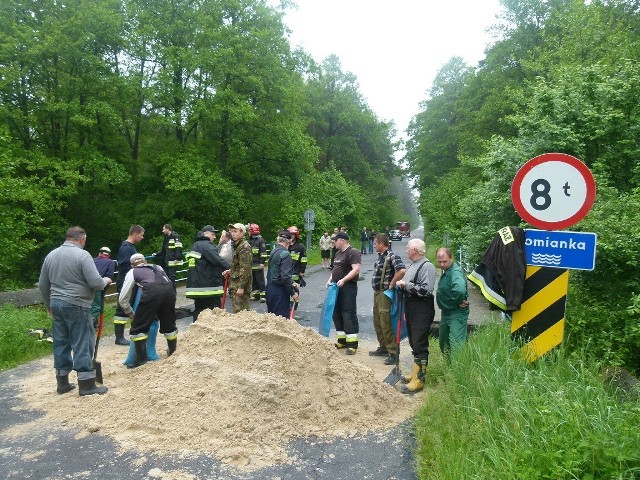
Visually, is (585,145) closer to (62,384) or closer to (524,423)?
(524,423)

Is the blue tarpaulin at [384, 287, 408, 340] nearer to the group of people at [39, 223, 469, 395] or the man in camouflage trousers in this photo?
the group of people at [39, 223, 469, 395]

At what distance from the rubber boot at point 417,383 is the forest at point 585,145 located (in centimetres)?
165

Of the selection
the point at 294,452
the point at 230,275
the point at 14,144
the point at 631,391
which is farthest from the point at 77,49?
the point at 631,391

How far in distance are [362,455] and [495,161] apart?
334 inches

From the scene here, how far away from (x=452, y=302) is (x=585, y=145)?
634cm

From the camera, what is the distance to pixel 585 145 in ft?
34.5

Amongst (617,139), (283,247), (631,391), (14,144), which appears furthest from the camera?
(14,144)

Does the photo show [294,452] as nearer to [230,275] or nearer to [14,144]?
[230,275]

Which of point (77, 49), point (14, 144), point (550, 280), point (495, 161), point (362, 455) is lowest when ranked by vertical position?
point (362, 455)

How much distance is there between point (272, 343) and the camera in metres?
5.72

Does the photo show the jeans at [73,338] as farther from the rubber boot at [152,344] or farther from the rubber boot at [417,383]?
the rubber boot at [417,383]

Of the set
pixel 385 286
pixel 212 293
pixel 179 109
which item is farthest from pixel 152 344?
pixel 179 109

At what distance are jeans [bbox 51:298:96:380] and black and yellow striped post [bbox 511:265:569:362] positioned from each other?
4.59 m

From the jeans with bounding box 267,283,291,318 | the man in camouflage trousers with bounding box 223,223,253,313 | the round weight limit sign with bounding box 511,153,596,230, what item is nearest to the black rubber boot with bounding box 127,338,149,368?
→ the jeans with bounding box 267,283,291,318
